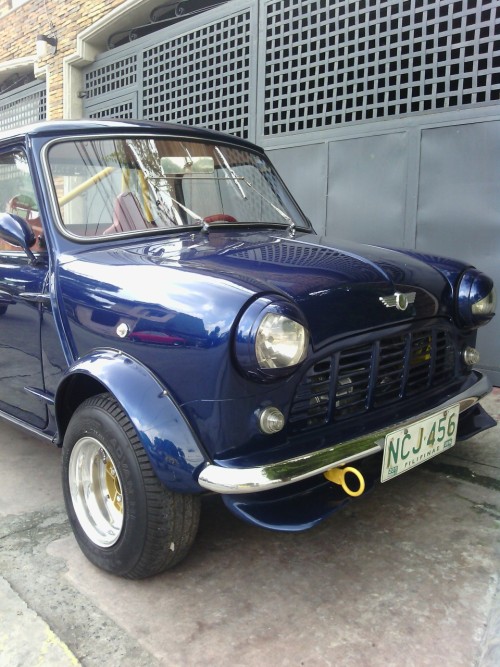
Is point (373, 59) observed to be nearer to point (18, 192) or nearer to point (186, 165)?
point (186, 165)

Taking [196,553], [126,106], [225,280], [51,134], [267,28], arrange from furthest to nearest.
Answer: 1. [126,106]
2. [267,28]
3. [51,134]
4. [196,553]
5. [225,280]

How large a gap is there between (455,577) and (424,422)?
23.7 inches

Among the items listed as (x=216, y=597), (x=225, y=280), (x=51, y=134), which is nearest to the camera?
(x=225, y=280)

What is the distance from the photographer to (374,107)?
541cm

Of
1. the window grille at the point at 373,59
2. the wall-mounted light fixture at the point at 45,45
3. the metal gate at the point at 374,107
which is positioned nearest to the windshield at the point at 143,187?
the metal gate at the point at 374,107

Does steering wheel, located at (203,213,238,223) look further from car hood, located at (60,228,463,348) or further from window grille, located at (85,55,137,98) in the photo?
window grille, located at (85,55,137,98)

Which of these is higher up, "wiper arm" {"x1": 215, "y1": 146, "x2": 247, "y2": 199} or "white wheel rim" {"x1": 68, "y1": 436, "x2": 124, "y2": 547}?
"wiper arm" {"x1": 215, "y1": 146, "x2": 247, "y2": 199}

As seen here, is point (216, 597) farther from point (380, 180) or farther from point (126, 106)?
point (126, 106)

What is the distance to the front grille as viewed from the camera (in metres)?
2.09

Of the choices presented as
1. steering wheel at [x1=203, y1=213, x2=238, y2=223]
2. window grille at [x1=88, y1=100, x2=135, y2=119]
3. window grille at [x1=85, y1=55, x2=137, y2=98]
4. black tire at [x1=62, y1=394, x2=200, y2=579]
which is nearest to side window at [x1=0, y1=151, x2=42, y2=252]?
steering wheel at [x1=203, y1=213, x2=238, y2=223]

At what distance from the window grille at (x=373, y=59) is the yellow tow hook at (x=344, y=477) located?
12.6 feet

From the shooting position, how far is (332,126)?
18.9ft

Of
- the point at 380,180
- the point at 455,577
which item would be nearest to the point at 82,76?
the point at 380,180

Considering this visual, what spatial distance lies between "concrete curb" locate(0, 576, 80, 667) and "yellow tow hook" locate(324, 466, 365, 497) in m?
1.02
